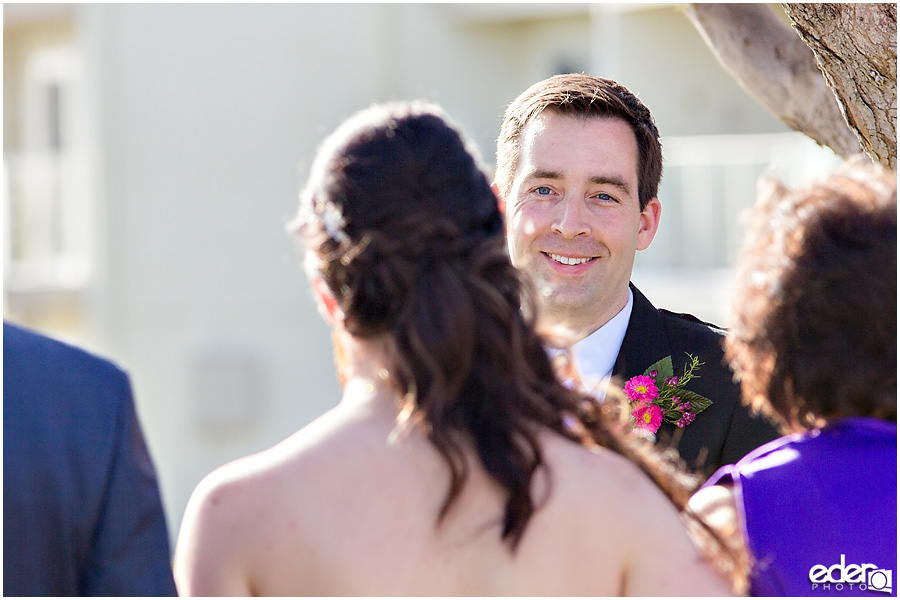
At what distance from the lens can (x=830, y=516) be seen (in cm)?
186

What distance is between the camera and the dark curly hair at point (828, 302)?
1802 mm

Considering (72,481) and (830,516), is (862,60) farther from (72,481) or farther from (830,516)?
(72,481)

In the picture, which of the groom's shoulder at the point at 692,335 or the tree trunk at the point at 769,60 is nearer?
the groom's shoulder at the point at 692,335

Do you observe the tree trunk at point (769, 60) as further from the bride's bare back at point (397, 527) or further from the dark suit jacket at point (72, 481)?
the dark suit jacket at point (72, 481)

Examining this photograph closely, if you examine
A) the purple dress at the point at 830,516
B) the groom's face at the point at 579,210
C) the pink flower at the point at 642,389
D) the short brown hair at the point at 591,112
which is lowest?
the purple dress at the point at 830,516

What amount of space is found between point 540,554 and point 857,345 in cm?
60

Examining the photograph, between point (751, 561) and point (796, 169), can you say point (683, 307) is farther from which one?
point (751, 561)

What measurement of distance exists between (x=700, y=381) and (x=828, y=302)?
4.48 feet

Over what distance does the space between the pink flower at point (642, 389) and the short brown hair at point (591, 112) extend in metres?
0.62

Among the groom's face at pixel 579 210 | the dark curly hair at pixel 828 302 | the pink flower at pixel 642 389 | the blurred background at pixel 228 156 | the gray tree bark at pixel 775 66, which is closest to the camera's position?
the dark curly hair at pixel 828 302

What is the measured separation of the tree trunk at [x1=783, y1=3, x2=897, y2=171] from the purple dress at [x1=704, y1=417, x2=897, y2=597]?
1.47 m

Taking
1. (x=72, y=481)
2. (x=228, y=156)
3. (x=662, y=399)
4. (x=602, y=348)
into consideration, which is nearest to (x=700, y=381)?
(x=662, y=399)

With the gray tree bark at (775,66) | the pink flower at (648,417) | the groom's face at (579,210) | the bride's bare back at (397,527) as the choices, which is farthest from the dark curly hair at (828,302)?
the gray tree bark at (775,66)

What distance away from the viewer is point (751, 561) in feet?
6.14
